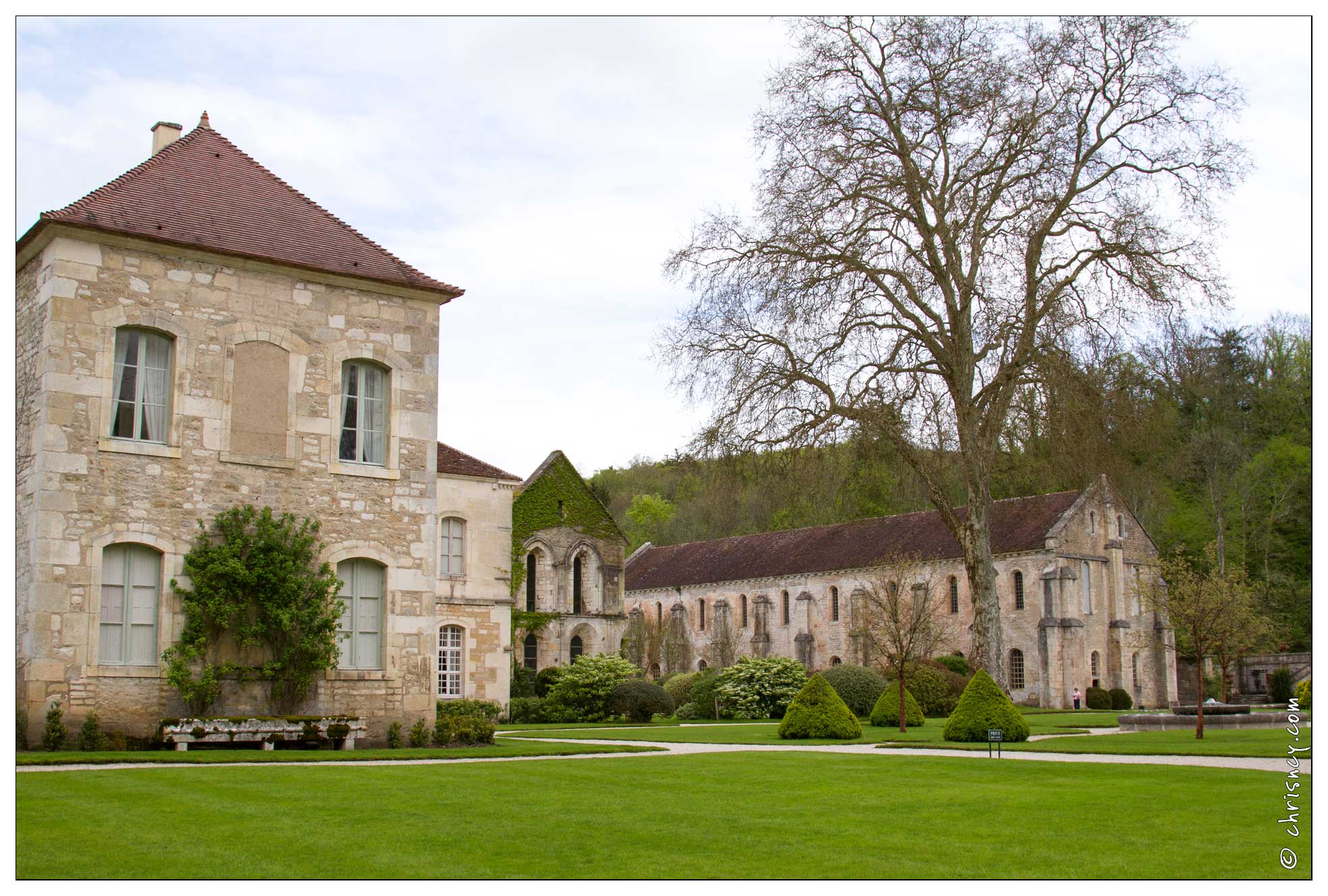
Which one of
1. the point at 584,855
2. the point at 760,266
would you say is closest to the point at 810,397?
the point at 760,266

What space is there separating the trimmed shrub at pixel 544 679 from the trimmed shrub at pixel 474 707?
4.08 m

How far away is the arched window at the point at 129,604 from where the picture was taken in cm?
1788

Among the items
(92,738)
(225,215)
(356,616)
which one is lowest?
(92,738)

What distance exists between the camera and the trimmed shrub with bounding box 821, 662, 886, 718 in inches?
1339

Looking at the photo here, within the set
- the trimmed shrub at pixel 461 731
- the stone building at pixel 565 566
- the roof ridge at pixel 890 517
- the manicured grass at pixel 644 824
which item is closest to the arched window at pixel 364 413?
the trimmed shrub at pixel 461 731

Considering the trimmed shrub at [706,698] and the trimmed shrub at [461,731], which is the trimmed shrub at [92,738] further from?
the trimmed shrub at [706,698]

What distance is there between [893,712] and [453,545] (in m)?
13.3

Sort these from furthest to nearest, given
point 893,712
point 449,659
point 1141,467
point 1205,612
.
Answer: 1. point 1141,467
2. point 449,659
3. point 893,712
4. point 1205,612

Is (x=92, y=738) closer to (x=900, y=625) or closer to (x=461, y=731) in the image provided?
(x=461, y=731)

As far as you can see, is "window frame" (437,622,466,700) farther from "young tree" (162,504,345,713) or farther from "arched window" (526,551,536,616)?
"young tree" (162,504,345,713)

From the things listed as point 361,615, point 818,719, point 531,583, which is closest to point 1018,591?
point 531,583

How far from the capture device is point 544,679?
129 ft

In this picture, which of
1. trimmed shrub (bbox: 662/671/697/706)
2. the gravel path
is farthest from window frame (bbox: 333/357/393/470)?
trimmed shrub (bbox: 662/671/697/706)
